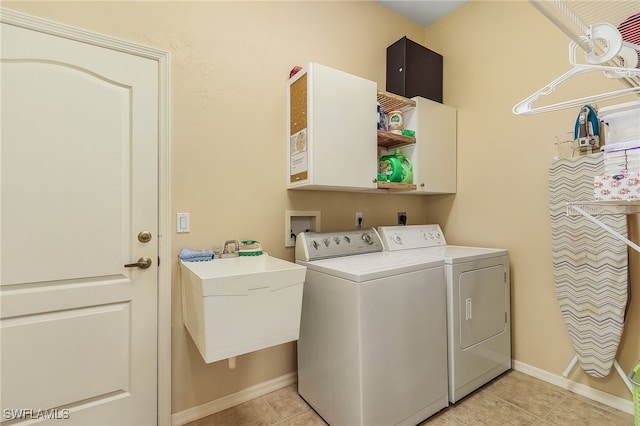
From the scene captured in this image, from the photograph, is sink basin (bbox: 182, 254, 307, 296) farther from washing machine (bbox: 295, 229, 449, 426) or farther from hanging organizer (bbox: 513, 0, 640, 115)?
hanging organizer (bbox: 513, 0, 640, 115)

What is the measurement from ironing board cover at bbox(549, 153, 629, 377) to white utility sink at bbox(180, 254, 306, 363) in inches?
68.2

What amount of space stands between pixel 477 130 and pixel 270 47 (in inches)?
69.1

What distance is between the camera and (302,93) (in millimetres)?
1902

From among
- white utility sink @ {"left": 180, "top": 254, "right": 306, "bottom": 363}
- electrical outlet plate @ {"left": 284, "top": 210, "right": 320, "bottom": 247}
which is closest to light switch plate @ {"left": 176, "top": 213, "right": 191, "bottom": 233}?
white utility sink @ {"left": 180, "top": 254, "right": 306, "bottom": 363}

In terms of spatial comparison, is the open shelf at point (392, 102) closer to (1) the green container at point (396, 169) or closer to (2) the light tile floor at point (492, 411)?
(1) the green container at point (396, 169)

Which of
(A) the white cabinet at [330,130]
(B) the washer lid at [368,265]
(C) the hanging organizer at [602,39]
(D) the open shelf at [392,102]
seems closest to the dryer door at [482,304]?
(B) the washer lid at [368,265]

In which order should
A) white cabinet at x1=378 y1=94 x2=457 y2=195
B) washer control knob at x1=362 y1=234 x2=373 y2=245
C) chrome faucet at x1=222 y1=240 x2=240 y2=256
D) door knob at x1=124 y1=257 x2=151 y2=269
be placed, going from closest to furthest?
door knob at x1=124 y1=257 x2=151 y2=269 → chrome faucet at x1=222 y1=240 x2=240 y2=256 → washer control knob at x1=362 y1=234 x2=373 y2=245 → white cabinet at x1=378 y1=94 x2=457 y2=195

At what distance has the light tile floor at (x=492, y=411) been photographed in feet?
5.49

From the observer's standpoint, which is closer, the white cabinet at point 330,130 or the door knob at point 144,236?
the door knob at point 144,236

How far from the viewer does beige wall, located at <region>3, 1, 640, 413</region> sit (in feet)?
5.60

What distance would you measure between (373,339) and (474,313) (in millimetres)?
851

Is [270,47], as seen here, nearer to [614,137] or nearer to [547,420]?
[614,137]

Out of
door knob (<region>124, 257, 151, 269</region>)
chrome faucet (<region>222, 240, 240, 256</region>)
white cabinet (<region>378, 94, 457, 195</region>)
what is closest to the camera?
door knob (<region>124, 257, 151, 269</region>)

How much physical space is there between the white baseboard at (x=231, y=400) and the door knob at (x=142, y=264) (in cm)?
86
